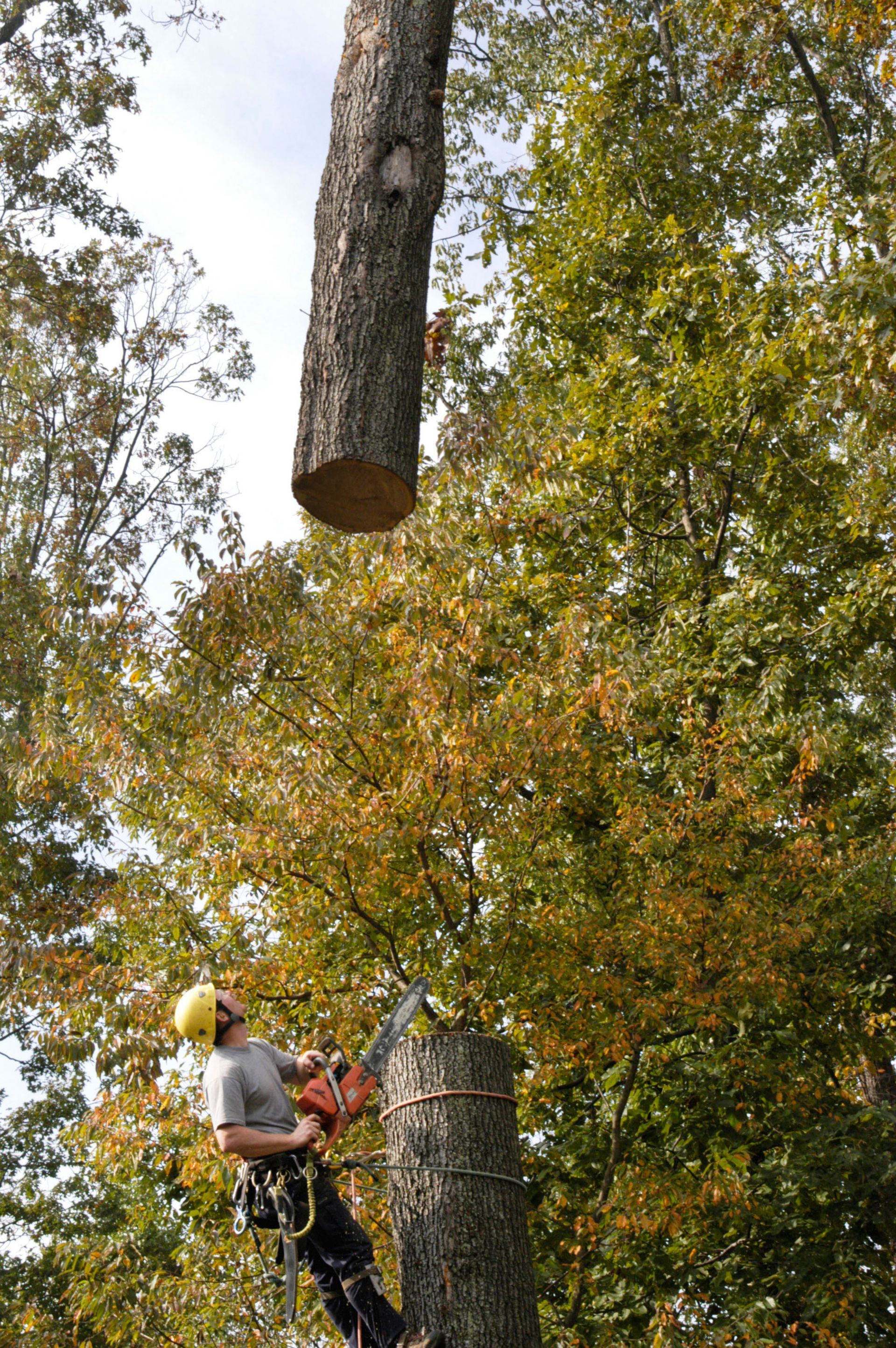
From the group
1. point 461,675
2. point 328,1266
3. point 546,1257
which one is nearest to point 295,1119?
point 328,1266

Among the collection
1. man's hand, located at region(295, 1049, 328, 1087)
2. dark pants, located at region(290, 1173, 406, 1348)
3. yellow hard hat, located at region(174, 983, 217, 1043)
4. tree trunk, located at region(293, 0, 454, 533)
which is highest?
tree trunk, located at region(293, 0, 454, 533)

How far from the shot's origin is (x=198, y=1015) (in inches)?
142

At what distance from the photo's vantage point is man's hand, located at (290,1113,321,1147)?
346 centimetres

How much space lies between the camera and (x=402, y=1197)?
11.6 feet

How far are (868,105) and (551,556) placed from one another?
307 inches

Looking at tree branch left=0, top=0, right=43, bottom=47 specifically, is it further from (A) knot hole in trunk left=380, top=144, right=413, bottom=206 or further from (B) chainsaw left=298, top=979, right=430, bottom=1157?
(B) chainsaw left=298, top=979, right=430, bottom=1157

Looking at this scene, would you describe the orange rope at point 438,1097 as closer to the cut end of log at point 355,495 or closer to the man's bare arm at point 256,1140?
the man's bare arm at point 256,1140

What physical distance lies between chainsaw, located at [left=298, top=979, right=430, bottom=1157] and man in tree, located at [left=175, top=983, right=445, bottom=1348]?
7 centimetres

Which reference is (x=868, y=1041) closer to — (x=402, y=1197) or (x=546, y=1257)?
(x=546, y=1257)

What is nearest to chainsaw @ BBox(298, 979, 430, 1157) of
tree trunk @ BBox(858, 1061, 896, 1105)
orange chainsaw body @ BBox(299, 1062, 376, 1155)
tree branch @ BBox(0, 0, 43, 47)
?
orange chainsaw body @ BBox(299, 1062, 376, 1155)

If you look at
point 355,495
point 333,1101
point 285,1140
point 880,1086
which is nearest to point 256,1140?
point 285,1140

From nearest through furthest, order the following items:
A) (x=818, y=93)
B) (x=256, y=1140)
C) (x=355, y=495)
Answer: (x=355, y=495), (x=256, y=1140), (x=818, y=93)

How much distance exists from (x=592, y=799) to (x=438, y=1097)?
12.5 feet

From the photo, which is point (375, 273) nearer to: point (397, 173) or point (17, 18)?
point (397, 173)
